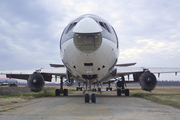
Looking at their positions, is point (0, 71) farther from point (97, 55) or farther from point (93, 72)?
point (97, 55)

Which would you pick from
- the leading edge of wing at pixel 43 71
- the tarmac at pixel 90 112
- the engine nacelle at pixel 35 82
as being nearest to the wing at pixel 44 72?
the leading edge of wing at pixel 43 71

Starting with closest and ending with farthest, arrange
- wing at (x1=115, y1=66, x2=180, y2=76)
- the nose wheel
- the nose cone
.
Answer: the nose cone
the nose wheel
wing at (x1=115, y1=66, x2=180, y2=76)

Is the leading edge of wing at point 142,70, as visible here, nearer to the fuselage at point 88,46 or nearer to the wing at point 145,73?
the wing at point 145,73

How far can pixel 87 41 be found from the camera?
23.1ft

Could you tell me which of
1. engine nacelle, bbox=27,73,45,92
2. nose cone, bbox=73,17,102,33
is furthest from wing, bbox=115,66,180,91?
nose cone, bbox=73,17,102,33

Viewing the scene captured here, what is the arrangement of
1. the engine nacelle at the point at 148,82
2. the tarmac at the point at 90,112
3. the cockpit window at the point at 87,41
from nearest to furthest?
the tarmac at the point at 90,112 → the cockpit window at the point at 87,41 → the engine nacelle at the point at 148,82

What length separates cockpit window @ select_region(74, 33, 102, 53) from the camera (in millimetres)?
6986

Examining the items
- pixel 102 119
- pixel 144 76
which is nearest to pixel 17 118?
pixel 102 119

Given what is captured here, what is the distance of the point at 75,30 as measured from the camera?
7109 millimetres

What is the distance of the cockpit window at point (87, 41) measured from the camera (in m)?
6.99

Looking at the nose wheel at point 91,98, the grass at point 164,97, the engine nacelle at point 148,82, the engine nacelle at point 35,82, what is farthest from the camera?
the engine nacelle at point 35,82

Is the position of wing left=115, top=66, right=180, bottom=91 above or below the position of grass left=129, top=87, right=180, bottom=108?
above

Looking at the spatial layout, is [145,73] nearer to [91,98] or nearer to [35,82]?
[91,98]

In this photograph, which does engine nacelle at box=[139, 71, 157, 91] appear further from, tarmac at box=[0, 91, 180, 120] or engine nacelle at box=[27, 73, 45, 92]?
engine nacelle at box=[27, 73, 45, 92]
